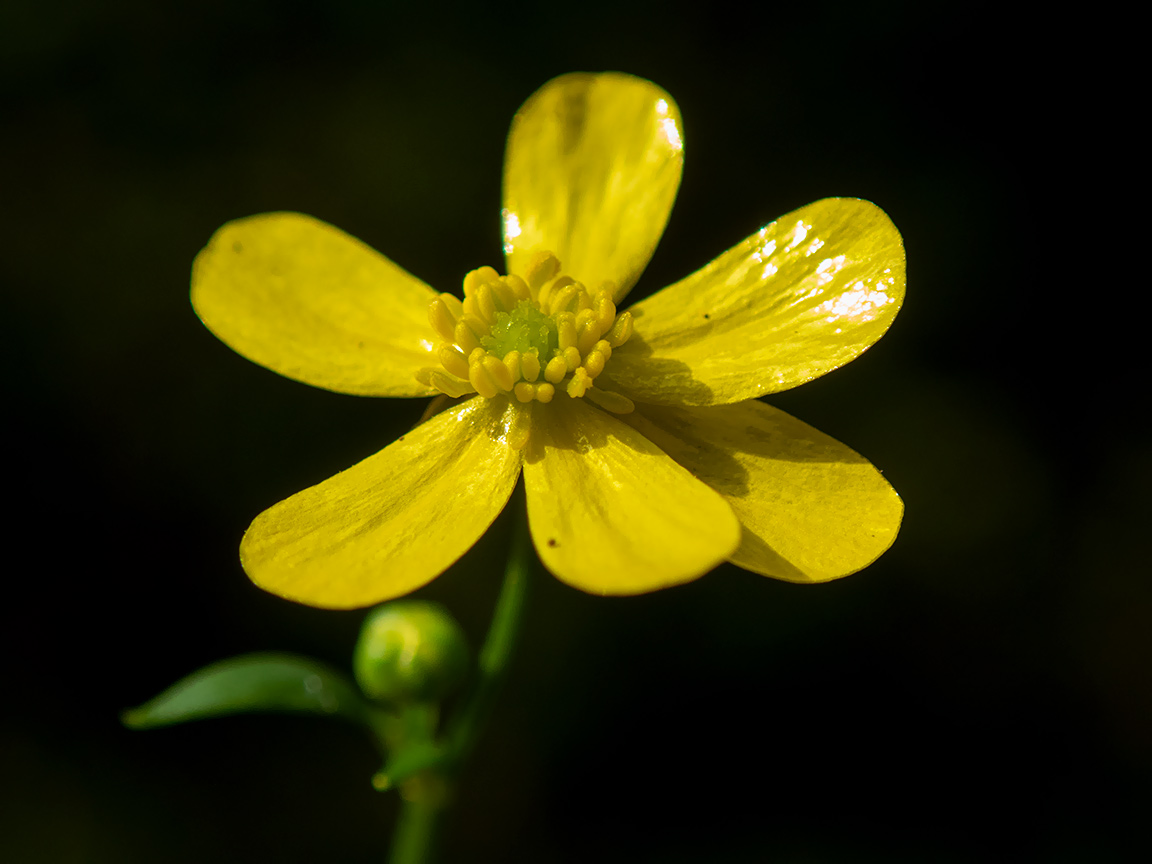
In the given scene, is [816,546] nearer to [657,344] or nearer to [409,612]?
[657,344]

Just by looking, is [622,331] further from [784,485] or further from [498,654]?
[498,654]

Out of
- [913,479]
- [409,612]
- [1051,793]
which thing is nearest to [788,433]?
[409,612]

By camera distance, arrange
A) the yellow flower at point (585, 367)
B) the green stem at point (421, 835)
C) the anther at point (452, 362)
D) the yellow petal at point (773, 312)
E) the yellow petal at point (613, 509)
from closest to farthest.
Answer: the yellow petal at point (613, 509), the yellow flower at point (585, 367), the yellow petal at point (773, 312), the anther at point (452, 362), the green stem at point (421, 835)

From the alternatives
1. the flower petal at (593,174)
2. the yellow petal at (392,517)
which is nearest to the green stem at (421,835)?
the yellow petal at (392,517)

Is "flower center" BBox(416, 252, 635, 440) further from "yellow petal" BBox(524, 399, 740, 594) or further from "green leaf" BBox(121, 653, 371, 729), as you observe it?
"green leaf" BBox(121, 653, 371, 729)

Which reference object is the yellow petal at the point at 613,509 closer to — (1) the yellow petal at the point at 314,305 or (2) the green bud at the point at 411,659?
(1) the yellow petal at the point at 314,305

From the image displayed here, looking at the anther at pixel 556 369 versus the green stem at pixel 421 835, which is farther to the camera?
the green stem at pixel 421 835

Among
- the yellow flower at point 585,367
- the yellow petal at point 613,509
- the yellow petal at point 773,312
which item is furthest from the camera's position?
the yellow petal at point 773,312

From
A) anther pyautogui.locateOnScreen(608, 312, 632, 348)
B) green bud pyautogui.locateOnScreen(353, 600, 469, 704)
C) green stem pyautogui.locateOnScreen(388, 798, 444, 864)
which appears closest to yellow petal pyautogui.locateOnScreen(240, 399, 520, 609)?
anther pyautogui.locateOnScreen(608, 312, 632, 348)

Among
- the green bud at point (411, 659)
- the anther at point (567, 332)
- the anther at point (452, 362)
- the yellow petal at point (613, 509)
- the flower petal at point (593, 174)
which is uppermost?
the flower petal at point (593, 174)
